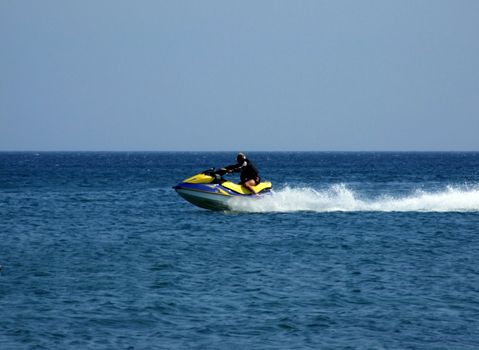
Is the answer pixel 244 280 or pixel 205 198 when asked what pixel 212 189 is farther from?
pixel 244 280

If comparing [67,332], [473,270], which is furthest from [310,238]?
[67,332]

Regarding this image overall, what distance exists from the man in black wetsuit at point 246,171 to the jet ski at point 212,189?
218 millimetres

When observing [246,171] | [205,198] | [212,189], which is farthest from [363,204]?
[212,189]

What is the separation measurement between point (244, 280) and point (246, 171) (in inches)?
393

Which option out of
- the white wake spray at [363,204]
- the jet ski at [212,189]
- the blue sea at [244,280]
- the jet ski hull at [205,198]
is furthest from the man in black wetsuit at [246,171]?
the white wake spray at [363,204]

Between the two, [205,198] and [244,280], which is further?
[205,198]

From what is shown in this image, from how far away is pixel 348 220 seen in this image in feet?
93.4

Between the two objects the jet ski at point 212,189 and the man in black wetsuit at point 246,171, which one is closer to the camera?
the man in black wetsuit at point 246,171

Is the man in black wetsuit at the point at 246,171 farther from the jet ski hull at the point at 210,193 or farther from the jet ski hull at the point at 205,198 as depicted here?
the jet ski hull at the point at 205,198

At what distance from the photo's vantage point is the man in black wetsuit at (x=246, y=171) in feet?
84.5

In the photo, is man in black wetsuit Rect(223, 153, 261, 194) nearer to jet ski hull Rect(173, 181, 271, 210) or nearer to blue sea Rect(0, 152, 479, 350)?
jet ski hull Rect(173, 181, 271, 210)

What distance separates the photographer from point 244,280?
54.2 feet

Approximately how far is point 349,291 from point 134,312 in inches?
170

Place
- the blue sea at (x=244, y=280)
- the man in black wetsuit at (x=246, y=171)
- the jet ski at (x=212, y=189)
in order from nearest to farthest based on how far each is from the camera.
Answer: the blue sea at (x=244, y=280), the man in black wetsuit at (x=246, y=171), the jet ski at (x=212, y=189)
